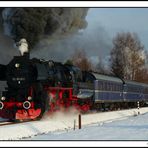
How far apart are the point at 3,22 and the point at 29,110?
8.37 meters

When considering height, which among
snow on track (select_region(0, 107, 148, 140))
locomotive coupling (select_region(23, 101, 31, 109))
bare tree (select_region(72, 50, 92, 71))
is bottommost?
snow on track (select_region(0, 107, 148, 140))

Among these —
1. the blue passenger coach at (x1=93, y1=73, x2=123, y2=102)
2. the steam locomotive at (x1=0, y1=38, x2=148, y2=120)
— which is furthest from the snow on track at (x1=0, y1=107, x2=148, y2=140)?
the blue passenger coach at (x1=93, y1=73, x2=123, y2=102)

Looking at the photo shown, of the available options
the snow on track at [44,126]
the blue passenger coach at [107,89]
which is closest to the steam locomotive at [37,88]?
the snow on track at [44,126]

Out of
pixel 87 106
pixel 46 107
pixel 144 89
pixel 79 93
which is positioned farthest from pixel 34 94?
pixel 144 89

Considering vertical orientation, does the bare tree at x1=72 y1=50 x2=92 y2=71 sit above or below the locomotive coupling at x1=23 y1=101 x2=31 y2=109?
above

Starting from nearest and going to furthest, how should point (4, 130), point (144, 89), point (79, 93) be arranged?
1. point (4, 130)
2. point (79, 93)
3. point (144, 89)

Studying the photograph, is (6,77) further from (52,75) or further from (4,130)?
(4,130)

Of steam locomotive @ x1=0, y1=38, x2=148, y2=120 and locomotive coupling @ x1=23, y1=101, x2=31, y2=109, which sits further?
steam locomotive @ x1=0, y1=38, x2=148, y2=120

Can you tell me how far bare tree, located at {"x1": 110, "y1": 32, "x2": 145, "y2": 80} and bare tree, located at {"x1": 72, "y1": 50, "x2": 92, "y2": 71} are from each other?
5002 mm

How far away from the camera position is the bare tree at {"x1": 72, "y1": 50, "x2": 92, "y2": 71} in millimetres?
61147

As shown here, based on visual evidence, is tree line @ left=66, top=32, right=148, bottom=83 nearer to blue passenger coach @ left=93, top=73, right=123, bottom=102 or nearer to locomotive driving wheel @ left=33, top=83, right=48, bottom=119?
blue passenger coach @ left=93, top=73, right=123, bottom=102

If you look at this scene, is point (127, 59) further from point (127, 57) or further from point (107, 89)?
point (107, 89)

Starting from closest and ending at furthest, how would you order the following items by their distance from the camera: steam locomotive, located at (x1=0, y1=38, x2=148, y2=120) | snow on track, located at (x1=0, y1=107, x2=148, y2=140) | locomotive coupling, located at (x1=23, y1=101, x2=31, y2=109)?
snow on track, located at (x1=0, y1=107, x2=148, y2=140), locomotive coupling, located at (x1=23, y1=101, x2=31, y2=109), steam locomotive, located at (x1=0, y1=38, x2=148, y2=120)

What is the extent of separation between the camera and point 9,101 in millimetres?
17641
